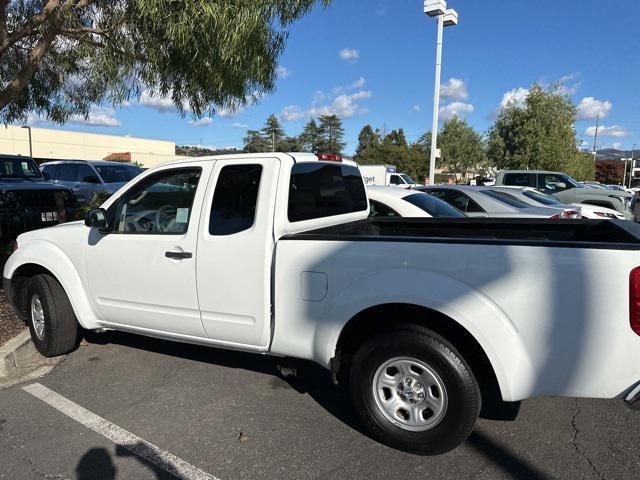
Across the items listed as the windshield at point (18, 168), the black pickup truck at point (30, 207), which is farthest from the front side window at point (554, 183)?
the windshield at point (18, 168)

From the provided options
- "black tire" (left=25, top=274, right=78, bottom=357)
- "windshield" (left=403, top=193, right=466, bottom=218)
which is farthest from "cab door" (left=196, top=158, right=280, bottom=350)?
"windshield" (left=403, top=193, right=466, bottom=218)

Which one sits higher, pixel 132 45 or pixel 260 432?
pixel 132 45

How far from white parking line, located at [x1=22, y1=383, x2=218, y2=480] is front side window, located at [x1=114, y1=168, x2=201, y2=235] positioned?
142 cm

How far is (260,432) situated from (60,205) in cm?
666

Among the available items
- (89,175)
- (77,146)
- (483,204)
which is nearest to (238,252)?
(483,204)

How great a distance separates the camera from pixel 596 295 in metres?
2.49

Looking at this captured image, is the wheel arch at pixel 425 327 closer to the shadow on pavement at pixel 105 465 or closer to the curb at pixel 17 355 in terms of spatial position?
the shadow on pavement at pixel 105 465

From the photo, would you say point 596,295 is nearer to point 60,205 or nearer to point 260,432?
point 260,432

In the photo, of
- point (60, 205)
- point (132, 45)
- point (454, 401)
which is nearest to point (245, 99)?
point (132, 45)

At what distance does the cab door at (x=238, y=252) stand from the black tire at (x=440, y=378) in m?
0.77

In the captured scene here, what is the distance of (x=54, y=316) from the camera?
448 cm

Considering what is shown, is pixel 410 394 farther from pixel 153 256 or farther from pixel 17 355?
pixel 17 355

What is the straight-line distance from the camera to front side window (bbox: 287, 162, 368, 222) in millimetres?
3709

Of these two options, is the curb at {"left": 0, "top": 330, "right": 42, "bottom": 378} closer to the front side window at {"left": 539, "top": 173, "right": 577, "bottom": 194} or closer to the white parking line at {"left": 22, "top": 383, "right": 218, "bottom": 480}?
the white parking line at {"left": 22, "top": 383, "right": 218, "bottom": 480}
